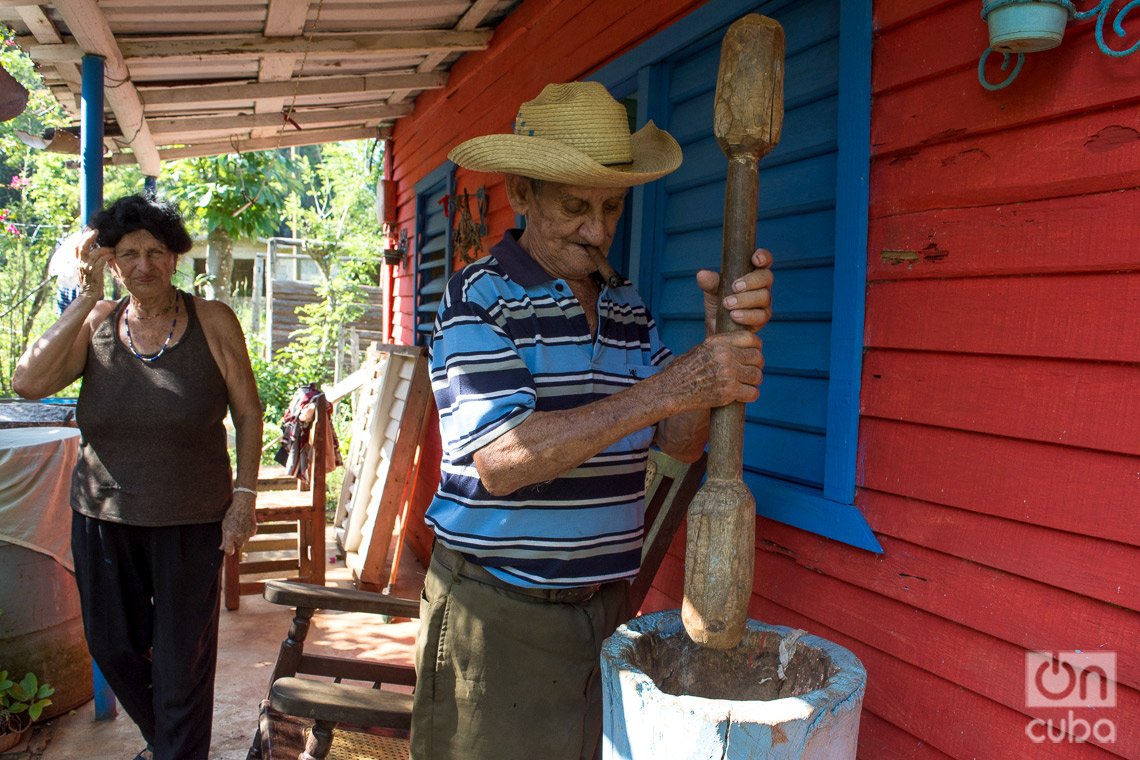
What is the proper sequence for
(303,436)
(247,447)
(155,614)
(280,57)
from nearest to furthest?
1. (155,614)
2. (247,447)
3. (280,57)
4. (303,436)

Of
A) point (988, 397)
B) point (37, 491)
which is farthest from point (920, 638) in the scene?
point (37, 491)

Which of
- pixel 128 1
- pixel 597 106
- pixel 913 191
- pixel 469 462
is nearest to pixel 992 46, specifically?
pixel 913 191

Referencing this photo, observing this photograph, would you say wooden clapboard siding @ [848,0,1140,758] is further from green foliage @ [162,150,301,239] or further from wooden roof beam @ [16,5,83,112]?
green foliage @ [162,150,301,239]

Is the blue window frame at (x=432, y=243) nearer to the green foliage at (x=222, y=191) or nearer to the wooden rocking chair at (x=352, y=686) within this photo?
the wooden rocking chair at (x=352, y=686)

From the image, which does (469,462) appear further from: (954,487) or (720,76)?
(954,487)

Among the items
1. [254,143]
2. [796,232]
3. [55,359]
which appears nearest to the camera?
[796,232]

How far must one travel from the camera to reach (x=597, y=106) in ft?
6.20

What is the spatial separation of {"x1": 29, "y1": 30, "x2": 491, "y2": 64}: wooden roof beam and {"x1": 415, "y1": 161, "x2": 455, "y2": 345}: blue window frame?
1062 millimetres

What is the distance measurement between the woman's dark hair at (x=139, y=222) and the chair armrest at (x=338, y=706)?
5.71 feet

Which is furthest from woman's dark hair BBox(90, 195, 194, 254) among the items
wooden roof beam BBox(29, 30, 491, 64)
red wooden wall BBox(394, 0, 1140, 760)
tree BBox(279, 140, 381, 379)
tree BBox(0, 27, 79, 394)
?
tree BBox(0, 27, 79, 394)

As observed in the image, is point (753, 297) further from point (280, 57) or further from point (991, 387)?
point (280, 57)

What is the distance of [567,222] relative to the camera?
6.23 feet

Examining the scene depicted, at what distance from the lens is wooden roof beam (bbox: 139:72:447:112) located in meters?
5.58

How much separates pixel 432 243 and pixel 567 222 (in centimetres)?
534
